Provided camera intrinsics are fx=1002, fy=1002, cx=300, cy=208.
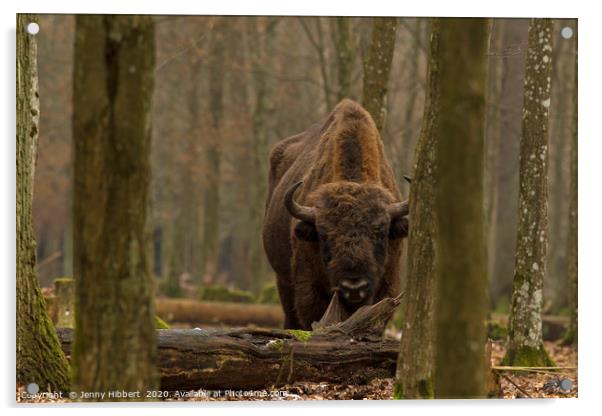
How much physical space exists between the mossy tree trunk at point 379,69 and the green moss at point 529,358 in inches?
141

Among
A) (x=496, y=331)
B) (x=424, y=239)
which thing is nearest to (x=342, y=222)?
(x=424, y=239)

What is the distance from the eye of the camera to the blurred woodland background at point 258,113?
18109 mm

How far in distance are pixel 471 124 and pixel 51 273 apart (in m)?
28.2

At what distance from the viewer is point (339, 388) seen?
8609 millimetres

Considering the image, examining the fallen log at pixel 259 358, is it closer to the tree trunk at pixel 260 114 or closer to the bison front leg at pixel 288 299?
the bison front leg at pixel 288 299

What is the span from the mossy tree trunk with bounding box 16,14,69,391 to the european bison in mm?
2606

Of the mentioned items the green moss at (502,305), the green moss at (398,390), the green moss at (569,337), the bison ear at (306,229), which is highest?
the bison ear at (306,229)

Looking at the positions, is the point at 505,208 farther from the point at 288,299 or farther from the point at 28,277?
the point at 28,277

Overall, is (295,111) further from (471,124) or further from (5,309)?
(471,124)

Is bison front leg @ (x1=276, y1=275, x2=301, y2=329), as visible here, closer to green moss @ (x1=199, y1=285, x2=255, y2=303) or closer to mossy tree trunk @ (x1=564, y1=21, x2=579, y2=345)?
mossy tree trunk @ (x1=564, y1=21, x2=579, y2=345)

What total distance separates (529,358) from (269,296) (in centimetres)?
1033

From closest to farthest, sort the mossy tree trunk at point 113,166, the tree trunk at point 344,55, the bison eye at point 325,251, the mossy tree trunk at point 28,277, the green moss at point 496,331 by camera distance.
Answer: the mossy tree trunk at point 113,166
the mossy tree trunk at point 28,277
the bison eye at point 325,251
the green moss at point 496,331
the tree trunk at point 344,55

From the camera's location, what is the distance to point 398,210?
9875mm

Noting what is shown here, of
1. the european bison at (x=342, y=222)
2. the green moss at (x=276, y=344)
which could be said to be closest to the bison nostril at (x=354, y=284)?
the european bison at (x=342, y=222)
